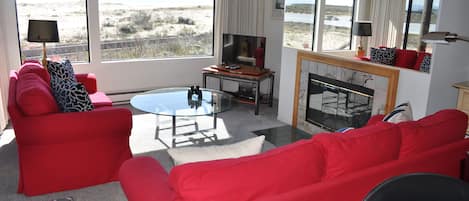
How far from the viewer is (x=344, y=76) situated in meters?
4.24

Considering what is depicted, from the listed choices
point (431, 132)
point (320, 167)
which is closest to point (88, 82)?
point (320, 167)

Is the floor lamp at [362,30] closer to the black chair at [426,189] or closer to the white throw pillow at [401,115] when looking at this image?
the white throw pillow at [401,115]

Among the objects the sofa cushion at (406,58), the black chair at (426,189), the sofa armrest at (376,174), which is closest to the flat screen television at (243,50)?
the sofa cushion at (406,58)

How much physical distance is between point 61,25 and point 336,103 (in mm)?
3899

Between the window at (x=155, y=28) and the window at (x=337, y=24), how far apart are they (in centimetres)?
219

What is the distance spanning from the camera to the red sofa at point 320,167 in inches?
60.2

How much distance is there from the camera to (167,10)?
6312mm

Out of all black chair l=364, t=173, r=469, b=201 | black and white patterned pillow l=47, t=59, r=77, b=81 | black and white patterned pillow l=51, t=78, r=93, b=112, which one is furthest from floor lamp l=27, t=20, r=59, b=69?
black chair l=364, t=173, r=469, b=201

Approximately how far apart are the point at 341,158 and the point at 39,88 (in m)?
2.34

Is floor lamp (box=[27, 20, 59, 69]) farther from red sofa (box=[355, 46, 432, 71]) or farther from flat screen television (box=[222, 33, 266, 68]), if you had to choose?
red sofa (box=[355, 46, 432, 71])

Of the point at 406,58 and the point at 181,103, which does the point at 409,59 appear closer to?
the point at 406,58

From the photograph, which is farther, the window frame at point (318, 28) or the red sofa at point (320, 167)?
the window frame at point (318, 28)

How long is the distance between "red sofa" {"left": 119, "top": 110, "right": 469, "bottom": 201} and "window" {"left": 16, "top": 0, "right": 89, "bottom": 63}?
409cm

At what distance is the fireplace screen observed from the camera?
4.12m
